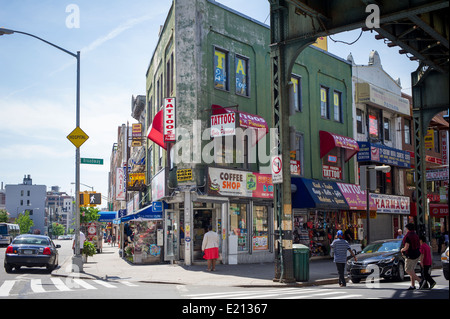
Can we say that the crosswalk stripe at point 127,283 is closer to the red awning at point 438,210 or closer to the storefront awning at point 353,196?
the storefront awning at point 353,196

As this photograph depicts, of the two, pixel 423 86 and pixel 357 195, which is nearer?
pixel 423 86

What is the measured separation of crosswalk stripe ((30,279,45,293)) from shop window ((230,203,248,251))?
10.2 m

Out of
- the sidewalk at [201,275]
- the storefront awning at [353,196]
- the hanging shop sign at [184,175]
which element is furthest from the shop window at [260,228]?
the storefront awning at [353,196]

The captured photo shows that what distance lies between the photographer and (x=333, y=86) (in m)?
31.1

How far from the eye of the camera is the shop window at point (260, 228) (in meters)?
25.4

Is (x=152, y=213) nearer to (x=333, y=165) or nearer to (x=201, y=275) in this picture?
(x=201, y=275)

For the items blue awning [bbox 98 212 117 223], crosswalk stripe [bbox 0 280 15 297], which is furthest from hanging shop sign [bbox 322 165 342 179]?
blue awning [bbox 98 212 117 223]

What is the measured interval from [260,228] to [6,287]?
567 inches

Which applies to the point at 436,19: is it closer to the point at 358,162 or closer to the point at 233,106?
the point at 233,106

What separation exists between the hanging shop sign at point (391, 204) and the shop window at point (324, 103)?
6.13 meters

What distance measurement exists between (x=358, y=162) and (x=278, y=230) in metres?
17.9
